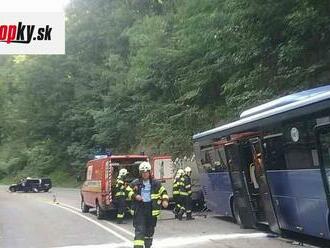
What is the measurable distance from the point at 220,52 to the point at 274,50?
414 centimetres

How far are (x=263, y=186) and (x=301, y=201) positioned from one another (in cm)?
202

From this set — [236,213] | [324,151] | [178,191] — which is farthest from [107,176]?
[324,151]

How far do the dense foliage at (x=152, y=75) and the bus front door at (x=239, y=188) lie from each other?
4.81 meters

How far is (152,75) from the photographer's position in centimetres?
3762

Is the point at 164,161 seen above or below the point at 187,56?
below

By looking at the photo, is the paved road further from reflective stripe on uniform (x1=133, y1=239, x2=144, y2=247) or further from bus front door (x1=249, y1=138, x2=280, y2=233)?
reflective stripe on uniform (x1=133, y1=239, x2=144, y2=247)

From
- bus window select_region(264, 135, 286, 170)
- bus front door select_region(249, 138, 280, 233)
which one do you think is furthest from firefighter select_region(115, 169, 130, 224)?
bus window select_region(264, 135, 286, 170)

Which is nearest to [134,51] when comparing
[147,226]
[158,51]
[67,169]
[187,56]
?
[158,51]

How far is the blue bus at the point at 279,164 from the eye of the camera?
35.2ft

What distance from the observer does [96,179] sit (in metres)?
20.5

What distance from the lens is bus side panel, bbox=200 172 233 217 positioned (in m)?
17.0

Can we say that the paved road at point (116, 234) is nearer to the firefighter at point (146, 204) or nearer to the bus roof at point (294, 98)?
the firefighter at point (146, 204)

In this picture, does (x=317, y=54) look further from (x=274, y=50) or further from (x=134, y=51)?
(x=134, y=51)

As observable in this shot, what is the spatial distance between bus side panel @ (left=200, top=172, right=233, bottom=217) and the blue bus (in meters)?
0.03
